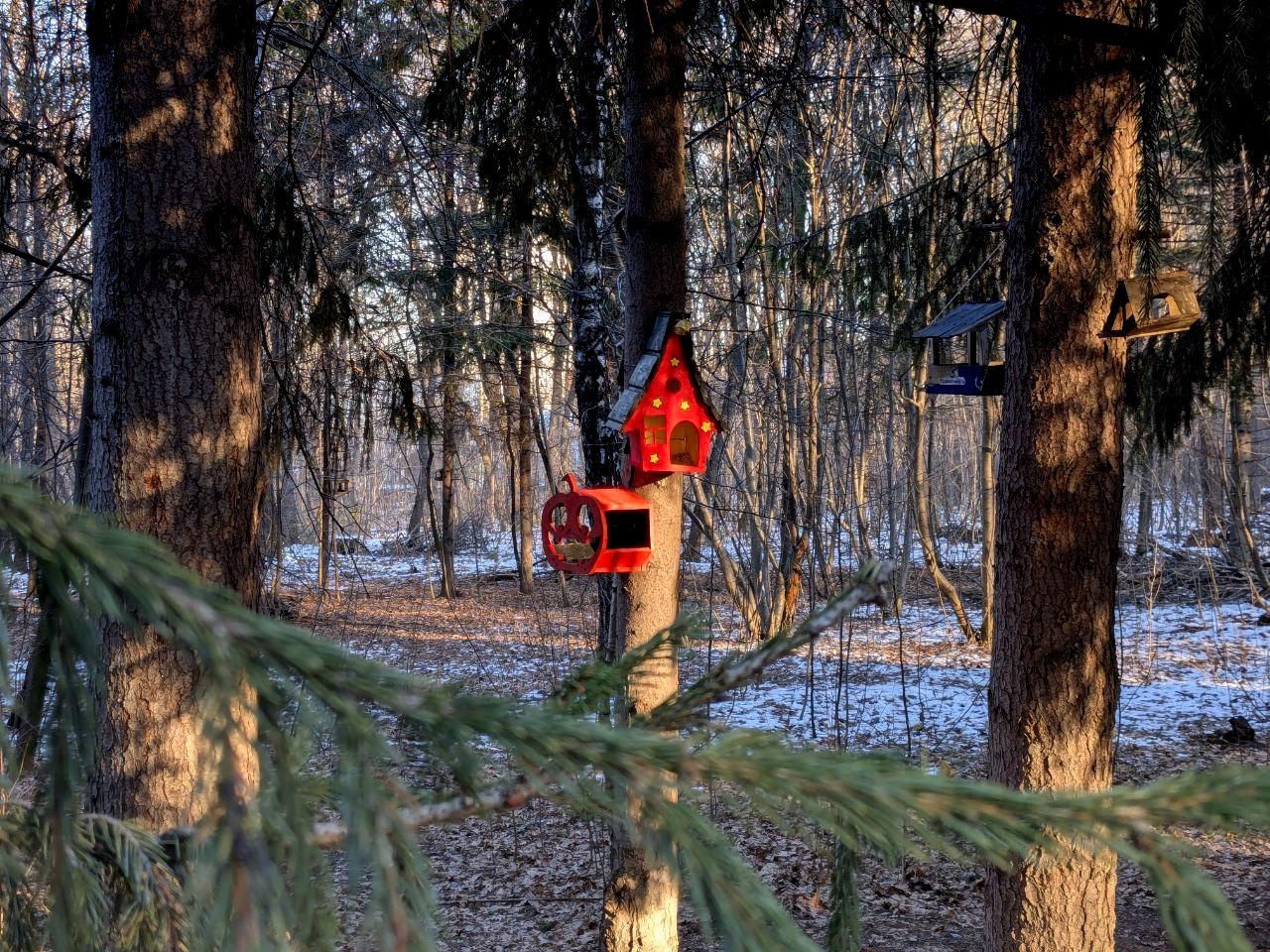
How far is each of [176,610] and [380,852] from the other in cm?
20

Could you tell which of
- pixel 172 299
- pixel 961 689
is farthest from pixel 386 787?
pixel 961 689

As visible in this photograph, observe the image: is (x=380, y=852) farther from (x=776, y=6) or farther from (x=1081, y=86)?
(x=776, y=6)

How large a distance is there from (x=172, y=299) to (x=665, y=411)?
1.89m

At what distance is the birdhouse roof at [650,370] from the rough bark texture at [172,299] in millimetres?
1540

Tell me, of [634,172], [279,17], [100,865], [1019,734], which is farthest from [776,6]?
[100,865]

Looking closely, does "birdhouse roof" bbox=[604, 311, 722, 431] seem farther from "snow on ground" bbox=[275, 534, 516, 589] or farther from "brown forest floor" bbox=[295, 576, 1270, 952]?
"snow on ground" bbox=[275, 534, 516, 589]

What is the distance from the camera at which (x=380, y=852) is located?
57cm

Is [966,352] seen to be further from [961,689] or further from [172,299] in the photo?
[961,689]

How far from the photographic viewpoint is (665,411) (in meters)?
3.89

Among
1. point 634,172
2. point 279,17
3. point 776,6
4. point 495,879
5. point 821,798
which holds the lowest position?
point 495,879

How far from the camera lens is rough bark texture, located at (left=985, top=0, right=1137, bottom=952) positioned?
11.2ft

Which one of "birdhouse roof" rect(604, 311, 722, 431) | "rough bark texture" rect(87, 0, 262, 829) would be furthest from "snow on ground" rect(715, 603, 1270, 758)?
"rough bark texture" rect(87, 0, 262, 829)

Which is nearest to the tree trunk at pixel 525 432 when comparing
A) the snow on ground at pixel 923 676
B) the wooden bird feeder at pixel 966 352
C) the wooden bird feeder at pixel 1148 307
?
the snow on ground at pixel 923 676

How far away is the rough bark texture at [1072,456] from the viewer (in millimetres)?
3422
